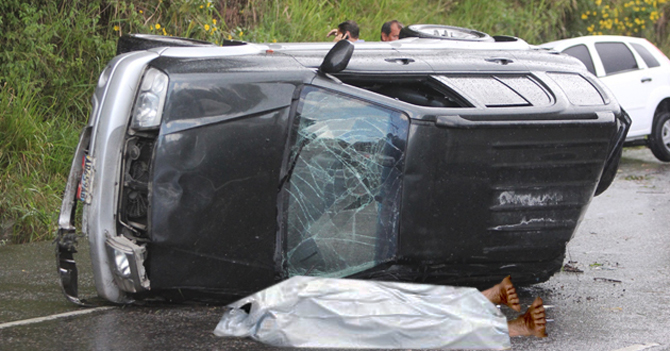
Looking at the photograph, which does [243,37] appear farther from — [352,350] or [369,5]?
[352,350]

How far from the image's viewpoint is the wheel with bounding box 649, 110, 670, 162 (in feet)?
39.1

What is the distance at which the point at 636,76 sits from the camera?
11.7m

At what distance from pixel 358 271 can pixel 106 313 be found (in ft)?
4.37

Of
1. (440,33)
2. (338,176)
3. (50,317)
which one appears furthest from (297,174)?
Answer: (440,33)

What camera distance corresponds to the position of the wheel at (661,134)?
1191 cm

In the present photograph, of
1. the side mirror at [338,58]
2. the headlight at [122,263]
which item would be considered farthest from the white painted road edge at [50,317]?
the side mirror at [338,58]

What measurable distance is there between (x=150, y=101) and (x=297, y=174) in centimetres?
80

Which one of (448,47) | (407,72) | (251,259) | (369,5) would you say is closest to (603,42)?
(369,5)

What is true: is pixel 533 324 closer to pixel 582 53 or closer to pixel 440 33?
pixel 440 33

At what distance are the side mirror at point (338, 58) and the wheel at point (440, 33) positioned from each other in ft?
5.59

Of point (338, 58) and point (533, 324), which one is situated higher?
point (338, 58)

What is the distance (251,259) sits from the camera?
4270 millimetres

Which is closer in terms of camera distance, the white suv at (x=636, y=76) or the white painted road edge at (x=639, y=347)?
the white painted road edge at (x=639, y=347)

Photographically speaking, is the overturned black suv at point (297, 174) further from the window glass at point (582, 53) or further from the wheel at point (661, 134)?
the wheel at point (661, 134)
